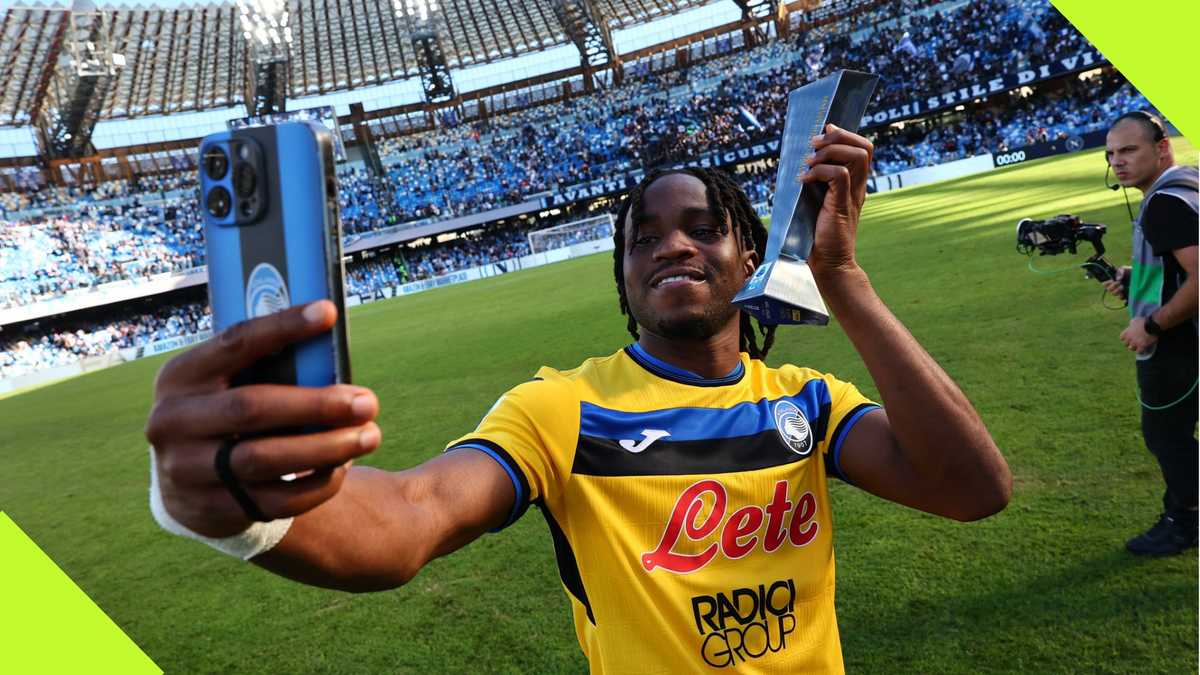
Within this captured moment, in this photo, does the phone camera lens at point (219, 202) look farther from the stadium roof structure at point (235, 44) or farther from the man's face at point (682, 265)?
the stadium roof structure at point (235, 44)

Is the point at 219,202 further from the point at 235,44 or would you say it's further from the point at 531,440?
the point at 235,44

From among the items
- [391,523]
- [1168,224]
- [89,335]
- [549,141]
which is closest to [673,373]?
[391,523]

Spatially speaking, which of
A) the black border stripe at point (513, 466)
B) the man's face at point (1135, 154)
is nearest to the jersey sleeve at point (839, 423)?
the black border stripe at point (513, 466)

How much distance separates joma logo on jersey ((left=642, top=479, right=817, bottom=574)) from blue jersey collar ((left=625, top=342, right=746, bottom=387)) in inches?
13.2

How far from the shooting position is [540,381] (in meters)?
2.09

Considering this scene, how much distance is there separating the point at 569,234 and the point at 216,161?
140 feet

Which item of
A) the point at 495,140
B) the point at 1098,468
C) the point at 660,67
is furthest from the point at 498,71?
the point at 1098,468

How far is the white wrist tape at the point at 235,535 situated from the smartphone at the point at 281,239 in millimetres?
230

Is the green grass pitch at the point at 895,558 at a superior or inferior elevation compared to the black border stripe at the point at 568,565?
inferior

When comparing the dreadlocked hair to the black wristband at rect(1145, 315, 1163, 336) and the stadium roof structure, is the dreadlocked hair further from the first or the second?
the stadium roof structure

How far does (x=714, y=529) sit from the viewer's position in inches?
74.9

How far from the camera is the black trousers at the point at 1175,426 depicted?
12.4ft

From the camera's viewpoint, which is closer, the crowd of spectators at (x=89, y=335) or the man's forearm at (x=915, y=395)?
the man's forearm at (x=915, y=395)

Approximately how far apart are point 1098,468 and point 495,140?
169 feet
